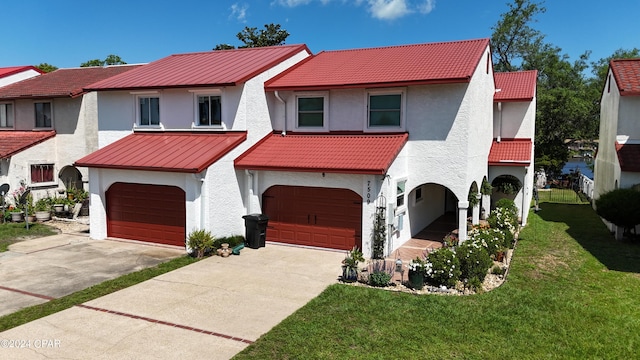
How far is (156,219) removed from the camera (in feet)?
55.1

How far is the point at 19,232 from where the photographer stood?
60.0 feet

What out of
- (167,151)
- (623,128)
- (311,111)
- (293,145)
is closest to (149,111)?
(167,151)

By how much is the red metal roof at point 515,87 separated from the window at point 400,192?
8956 mm

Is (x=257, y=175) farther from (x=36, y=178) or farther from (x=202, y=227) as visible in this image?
(x=36, y=178)

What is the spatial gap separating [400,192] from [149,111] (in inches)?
430

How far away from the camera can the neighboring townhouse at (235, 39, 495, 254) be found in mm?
15531

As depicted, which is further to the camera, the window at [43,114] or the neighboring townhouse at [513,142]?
the window at [43,114]

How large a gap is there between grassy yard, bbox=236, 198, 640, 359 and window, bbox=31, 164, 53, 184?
18.9m

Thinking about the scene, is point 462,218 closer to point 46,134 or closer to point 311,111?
point 311,111

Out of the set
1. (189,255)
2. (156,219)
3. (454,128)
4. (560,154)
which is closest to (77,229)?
(156,219)

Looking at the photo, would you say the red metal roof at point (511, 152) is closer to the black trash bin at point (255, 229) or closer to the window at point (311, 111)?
the window at point (311, 111)

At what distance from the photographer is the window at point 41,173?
75.7 ft

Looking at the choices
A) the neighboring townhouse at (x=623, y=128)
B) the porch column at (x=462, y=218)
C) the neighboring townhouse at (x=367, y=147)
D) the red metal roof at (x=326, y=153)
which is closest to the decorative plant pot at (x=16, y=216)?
the red metal roof at (x=326, y=153)

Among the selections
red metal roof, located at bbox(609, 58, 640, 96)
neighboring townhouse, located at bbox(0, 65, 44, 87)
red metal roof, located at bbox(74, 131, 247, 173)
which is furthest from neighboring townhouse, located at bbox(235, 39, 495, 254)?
neighboring townhouse, located at bbox(0, 65, 44, 87)
